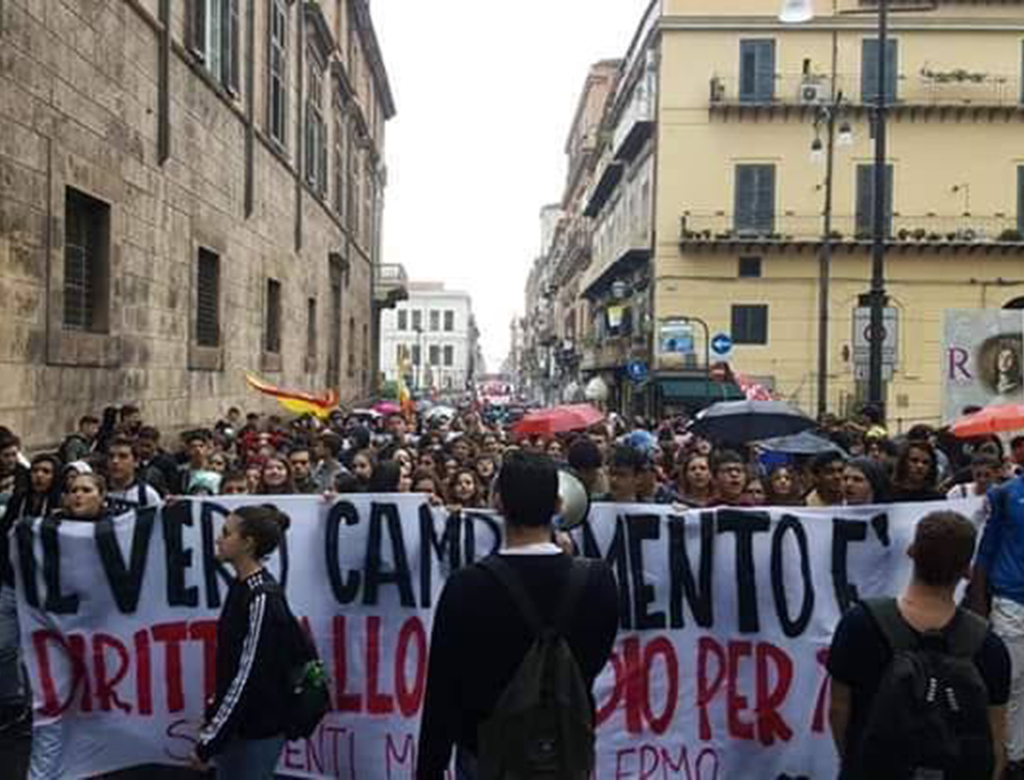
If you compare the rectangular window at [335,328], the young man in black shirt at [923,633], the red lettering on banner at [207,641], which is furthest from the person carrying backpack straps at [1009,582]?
the rectangular window at [335,328]

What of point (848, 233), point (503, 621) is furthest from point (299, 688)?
point (848, 233)

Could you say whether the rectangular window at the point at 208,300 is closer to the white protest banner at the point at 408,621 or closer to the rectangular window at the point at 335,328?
the white protest banner at the point at 408,621

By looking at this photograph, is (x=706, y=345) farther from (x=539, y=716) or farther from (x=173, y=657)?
(x=539, y=716)

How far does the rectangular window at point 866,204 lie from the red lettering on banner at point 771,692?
33.5 meters

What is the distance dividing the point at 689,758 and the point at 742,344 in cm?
3308

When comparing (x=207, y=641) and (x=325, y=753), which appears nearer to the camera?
(x=325, y=753)

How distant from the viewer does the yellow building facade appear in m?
37.6

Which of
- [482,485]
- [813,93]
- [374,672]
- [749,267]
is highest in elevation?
[813,93]

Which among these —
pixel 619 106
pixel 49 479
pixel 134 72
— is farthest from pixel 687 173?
pixel 49 479

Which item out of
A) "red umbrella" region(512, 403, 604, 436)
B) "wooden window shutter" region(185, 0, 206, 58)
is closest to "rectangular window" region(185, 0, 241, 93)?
"wooden window shutter" region(185, 0, 206, 58)

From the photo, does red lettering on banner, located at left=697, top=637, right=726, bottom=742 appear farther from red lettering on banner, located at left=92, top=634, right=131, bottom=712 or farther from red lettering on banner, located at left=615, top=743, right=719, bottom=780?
red lettering on banner, located at left=92, top=634, right=131, bottom=712

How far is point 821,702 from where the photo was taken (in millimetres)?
5508

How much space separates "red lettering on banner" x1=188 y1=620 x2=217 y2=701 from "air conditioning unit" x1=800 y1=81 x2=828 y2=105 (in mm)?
33660

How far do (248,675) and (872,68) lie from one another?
37.5 meters
